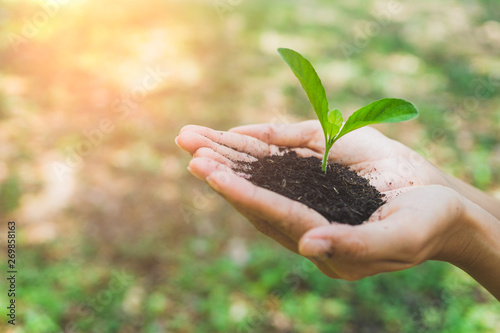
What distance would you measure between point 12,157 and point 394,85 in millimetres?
5494

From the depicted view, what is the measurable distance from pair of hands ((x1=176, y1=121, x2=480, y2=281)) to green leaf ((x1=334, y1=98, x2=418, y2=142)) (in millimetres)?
366

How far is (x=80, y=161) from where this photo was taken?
464cm

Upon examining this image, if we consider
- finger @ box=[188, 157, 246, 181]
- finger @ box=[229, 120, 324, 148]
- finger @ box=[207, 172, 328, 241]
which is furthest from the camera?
finger @ box=[229, 120, 324, 148]

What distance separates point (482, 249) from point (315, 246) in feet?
3.16

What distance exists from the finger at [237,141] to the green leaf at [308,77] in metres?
0.44

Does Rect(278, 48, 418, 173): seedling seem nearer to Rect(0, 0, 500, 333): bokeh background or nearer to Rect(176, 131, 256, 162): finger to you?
Rect(176, 131, 256, 162): finger

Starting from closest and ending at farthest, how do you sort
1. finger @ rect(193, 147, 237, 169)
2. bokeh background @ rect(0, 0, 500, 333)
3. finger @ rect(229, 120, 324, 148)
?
finger @ rect(193, 147, 237, 169) → finger @ rect(229, 120, 324, 148) → bokeh background @ rect(0, 0, 500, 333)

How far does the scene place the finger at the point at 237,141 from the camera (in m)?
2.10

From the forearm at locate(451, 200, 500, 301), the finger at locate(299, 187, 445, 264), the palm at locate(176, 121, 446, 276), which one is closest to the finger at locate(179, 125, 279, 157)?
the palm at locate(176, 121, 446, 276)

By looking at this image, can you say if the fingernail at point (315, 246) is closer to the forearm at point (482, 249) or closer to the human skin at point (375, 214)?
the human skin at point (375, 214)

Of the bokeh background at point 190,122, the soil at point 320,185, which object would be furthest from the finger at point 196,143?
the bokeh background at point 190,122

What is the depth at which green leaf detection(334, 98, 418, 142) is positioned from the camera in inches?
75.0

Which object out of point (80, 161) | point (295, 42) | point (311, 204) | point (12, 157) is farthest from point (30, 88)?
point (311, 204)

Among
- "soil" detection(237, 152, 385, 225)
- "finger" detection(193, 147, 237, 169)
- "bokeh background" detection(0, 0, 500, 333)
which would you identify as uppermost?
"finger" detection(193, 147, 237, 169)
